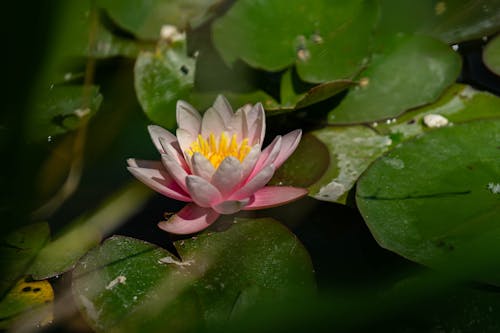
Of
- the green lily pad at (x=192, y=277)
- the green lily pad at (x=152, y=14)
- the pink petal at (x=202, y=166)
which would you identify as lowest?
the green lily pad at (x=192, y=277)

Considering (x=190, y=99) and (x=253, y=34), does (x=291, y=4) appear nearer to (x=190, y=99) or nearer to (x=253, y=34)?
(x=253, y=34)

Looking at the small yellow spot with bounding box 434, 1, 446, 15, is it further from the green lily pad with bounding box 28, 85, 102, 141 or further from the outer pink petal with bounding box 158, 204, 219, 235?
the green lily pad with bounding box 28, 85, 102, 141

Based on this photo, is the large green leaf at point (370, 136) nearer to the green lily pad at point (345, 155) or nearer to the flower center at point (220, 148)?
the green lily pad at point (345, 155)

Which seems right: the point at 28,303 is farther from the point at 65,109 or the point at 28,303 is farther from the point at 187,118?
the point at 65,109

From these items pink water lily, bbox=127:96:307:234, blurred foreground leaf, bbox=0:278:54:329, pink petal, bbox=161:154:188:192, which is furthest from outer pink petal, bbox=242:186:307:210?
blurred foreground leaf, bbox=0:278:54:329

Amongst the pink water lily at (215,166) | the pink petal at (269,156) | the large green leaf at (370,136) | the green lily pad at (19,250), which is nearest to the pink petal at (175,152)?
the pink water lily at (215,166)

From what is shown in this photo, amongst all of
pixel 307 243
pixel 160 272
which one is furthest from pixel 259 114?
pixel 160 272

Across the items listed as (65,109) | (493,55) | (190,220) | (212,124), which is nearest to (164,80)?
(65,109)
